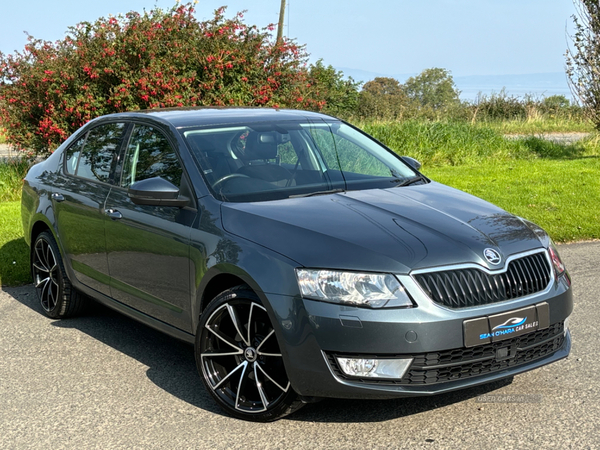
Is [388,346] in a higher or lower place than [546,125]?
higher

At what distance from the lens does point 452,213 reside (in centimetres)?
438

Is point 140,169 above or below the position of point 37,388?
above

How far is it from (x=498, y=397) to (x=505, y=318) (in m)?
0.80

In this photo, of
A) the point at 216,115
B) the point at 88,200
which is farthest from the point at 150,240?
the point at 216,115

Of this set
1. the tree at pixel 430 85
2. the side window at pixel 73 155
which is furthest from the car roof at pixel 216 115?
the tree at pixel 430 85

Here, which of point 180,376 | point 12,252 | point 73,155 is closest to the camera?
point 180,376

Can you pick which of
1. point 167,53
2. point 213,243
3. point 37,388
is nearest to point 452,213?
point 213,243

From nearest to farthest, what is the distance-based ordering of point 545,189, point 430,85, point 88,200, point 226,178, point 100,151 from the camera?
1. point 226,178
2. point 88,200
3. point 100,151
4. point 545,189
5. point 430,85

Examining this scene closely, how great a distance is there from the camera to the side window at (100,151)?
18.2 ft

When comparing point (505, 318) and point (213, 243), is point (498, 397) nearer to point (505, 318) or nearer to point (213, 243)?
point (505, 318)

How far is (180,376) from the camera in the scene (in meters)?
4.88

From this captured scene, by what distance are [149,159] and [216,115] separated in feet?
1.95

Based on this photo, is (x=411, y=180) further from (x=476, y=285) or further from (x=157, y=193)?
(x=157, y=193)

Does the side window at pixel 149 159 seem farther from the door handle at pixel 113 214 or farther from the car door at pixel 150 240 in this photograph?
the door handle at pixel 113 214
